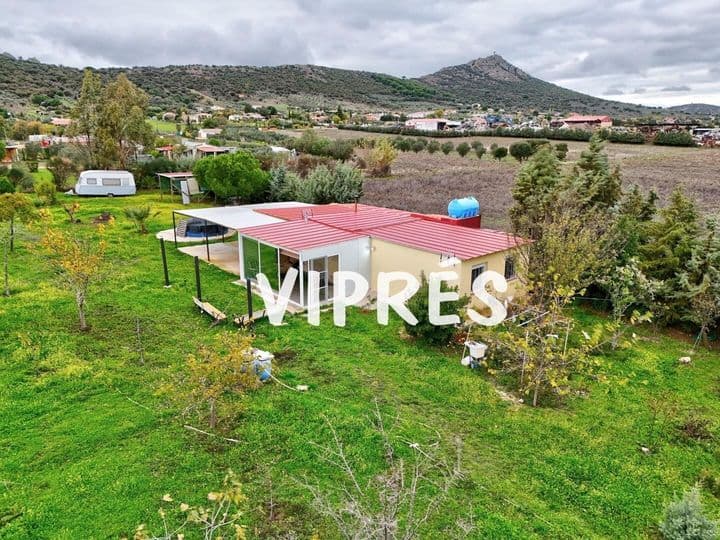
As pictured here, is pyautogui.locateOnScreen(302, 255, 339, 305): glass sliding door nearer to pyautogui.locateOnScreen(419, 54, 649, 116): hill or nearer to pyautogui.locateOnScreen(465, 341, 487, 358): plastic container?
pyautogui.locateOnScreen(465, 341, 487, 358): plastic container

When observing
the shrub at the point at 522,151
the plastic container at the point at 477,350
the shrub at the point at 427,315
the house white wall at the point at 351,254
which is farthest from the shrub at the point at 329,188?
the shrub at the point at 522,151

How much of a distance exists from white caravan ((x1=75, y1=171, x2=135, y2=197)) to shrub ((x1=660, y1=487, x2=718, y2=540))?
32.7 meters

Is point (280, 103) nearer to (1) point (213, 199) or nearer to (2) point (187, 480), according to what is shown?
(1) point (213, 199)

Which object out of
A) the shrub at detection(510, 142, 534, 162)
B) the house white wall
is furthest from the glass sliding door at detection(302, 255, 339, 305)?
the shrub at detection(510, 142, 534, 162)

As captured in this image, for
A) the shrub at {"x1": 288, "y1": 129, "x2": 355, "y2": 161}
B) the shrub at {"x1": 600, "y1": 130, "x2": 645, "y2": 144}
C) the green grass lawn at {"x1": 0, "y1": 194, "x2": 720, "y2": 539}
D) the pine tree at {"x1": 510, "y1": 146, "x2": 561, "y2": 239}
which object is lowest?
the green grass lawn at {"x1": 0, "y1": 194, "x2": 720, "y2": 539}

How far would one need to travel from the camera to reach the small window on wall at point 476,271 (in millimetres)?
13719

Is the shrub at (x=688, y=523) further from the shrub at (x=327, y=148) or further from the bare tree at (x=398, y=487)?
the shrub at (x=327, y=148)

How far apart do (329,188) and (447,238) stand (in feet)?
42.8

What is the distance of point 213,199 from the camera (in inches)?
1221

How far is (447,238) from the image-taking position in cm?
1491

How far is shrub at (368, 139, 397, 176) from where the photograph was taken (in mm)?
40188

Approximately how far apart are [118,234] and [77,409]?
1527 centimetres

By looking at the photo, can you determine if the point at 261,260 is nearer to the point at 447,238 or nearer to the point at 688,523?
the point at 447,238

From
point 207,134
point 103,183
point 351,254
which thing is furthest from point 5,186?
point 207,134
